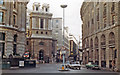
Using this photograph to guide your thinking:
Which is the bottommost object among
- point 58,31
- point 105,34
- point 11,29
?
point 105,34

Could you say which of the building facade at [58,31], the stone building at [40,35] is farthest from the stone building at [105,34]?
the building facade at [58,31]

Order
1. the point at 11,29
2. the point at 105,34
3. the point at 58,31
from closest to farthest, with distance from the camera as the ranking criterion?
the point at 105,34 → the point at 11,29 → the point at 58,31

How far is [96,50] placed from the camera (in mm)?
51375

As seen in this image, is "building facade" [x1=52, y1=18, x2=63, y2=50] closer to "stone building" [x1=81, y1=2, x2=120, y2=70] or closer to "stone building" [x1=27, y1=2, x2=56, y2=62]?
"stone building" [x1=27, y1=2, x2=56, y2=62]

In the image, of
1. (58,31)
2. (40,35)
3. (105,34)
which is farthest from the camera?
(58,31)

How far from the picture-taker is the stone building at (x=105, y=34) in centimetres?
3852

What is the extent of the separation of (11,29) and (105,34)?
20.7 metres

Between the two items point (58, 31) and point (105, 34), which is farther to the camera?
point (58, 31)

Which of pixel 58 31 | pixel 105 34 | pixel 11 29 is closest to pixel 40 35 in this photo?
pixel 58 31

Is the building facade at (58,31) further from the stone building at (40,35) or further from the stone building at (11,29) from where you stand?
the stone building at (11,29)

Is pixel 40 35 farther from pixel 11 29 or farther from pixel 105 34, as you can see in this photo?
pixel 105 34

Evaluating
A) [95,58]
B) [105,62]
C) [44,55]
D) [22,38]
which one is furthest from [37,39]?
[105,62]

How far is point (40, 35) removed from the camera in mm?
92750

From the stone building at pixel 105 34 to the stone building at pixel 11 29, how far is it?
18155mm
